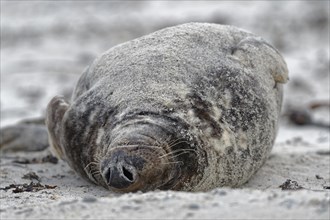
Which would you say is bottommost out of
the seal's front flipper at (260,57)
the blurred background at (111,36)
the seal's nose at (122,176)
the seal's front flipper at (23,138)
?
the seal's nose at (122,176)

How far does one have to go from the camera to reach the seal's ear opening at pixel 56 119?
4688 mm

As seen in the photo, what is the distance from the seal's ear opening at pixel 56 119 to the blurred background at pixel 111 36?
253cm

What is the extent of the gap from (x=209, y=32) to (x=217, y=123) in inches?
33.8

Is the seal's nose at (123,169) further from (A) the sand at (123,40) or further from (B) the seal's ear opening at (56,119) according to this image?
(B) the seal's ear opening at (56,119)

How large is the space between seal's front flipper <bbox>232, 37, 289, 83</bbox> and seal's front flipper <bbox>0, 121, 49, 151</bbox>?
2091 millimetres

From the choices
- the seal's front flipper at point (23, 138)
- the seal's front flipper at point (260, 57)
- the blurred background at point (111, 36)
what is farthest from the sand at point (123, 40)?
the seal's front flipper at point (260, 57)

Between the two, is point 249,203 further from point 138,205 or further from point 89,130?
point 89,130

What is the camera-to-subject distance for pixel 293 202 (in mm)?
2814

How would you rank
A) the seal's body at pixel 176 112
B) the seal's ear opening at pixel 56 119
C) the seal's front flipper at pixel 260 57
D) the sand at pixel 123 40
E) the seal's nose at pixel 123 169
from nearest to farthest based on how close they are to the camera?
the sand at pixel 123 40
the seal's nose at pixel 123 169
the seal's body at pixel 176 112
the seal's front flipper at pixel 260 57
the seal's ear opening at pixel 56 119

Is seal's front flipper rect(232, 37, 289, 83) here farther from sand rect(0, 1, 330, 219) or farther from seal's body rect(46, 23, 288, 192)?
sand rect(0, 1, 330, 219)

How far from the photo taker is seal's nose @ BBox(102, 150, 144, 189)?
3.44 meters

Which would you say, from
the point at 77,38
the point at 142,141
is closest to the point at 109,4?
the point at 77,38

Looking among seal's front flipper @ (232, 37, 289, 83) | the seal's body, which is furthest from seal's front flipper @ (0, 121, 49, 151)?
seal's front flipper @ (232, 37, 289, 83)

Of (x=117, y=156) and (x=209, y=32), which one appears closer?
(x=117, y=156)
